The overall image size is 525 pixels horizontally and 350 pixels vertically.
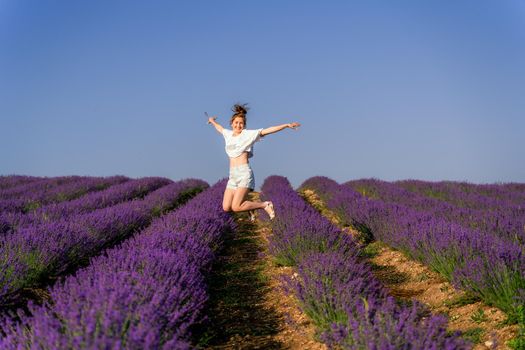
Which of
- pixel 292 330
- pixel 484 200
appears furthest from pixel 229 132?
pixel 484 200

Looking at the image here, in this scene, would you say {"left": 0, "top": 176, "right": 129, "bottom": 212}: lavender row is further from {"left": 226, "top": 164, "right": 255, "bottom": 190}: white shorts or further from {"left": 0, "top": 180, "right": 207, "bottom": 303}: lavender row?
{"left": 226, "top": 164, "right": 255, "bottom": 190}: white shorts

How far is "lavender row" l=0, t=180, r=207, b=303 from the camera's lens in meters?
4.03

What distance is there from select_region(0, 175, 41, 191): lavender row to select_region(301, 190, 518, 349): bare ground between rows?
1167 cm

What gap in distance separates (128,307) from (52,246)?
8.50ft

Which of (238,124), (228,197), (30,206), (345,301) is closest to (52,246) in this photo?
(228,197)

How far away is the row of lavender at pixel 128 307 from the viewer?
1.99 metres

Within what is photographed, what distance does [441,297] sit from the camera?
13.4 ft

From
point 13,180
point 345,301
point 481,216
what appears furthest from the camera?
point 13,180

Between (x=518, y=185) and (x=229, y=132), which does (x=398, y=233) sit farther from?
(x=518, y=185)

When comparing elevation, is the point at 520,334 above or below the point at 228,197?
below

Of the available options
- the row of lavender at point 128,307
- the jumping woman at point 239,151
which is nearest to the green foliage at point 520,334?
the row of lavender at point 128,307

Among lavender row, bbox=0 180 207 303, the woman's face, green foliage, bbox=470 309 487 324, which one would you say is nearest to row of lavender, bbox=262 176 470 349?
green foliage, bbox=470 309 487 324

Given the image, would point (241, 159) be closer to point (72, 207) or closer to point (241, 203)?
point (241, 203)

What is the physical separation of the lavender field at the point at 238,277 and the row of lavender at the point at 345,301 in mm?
11
